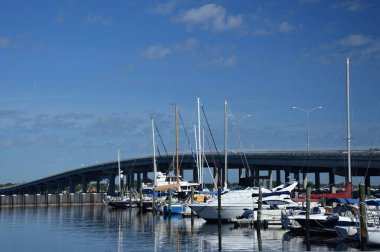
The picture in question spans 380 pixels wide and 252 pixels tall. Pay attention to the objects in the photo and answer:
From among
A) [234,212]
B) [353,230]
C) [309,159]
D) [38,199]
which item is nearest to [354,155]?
[309,159]

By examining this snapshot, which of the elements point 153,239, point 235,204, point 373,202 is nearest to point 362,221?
point 373,202

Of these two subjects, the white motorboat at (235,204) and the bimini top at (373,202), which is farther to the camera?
the white motorboat at (235,204)

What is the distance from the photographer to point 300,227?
2318 inches

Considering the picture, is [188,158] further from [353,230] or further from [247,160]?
[353,230]

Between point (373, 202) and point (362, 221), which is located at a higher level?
point (373, 202)

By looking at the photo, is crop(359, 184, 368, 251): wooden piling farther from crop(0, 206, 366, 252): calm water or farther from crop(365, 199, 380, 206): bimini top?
crop(365, 199, 380, 206): bimini top

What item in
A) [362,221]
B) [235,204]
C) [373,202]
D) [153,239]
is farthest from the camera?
[235,204]

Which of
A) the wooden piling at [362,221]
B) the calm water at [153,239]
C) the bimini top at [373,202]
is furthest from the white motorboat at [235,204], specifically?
the wooden piling at [362,221]

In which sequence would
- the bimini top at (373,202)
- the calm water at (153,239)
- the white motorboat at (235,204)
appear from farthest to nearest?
the white motorboat at (235,204) → the bimini top at (373,202) → the calm water at (153,239)

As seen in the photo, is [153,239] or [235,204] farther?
[235,204]

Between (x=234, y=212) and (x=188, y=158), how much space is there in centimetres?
8957

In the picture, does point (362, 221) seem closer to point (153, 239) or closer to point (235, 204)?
point (153, 239)

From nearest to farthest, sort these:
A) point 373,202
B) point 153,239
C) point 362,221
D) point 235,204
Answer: point 362,221
point 373,202
point 153,239
point 235,204

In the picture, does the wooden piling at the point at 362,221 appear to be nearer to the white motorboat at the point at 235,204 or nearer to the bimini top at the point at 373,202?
the bimini top at the point at 373,202
